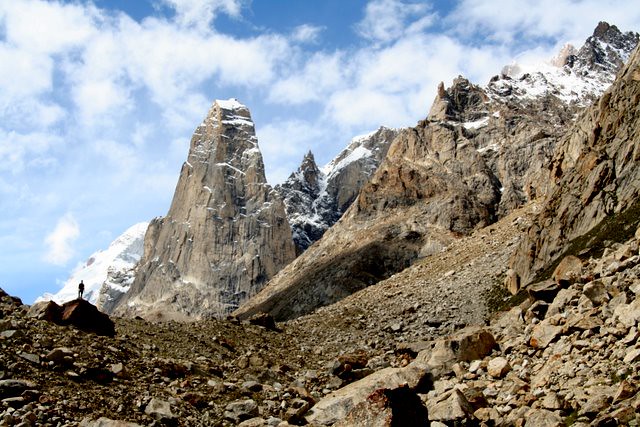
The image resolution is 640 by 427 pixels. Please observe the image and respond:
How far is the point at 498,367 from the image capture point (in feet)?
64.0

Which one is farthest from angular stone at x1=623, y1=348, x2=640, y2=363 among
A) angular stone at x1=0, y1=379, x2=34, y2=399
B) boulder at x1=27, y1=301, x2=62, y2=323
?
boulder at x1=27, y1=301, x2=62, y2=323

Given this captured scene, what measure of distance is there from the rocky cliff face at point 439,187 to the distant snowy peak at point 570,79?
0.60 m

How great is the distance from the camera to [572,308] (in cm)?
2000

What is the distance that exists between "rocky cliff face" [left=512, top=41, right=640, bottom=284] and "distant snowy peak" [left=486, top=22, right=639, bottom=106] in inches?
3738

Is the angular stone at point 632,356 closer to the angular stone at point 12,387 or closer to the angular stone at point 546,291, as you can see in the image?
the angular stone at point 546,291

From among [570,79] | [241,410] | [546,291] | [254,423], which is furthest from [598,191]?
[570,79]

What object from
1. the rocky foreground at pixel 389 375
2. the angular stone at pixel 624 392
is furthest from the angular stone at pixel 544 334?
the angular stone at pixel 624 392

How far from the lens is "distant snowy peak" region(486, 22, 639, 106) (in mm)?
142250

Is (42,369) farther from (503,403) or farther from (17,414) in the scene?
(503,403)

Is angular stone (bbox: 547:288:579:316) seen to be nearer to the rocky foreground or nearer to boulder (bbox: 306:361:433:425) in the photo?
the rocky foreground

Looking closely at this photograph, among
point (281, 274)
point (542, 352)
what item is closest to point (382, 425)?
point (542, 352)

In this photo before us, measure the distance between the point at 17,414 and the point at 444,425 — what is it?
12.2 metres

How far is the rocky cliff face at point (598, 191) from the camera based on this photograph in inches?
1470

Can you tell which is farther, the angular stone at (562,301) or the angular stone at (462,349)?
the angular stone at (462,349)
